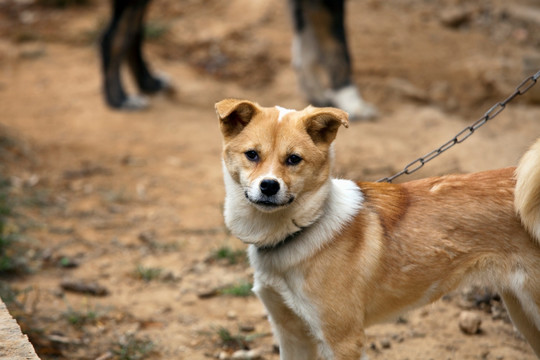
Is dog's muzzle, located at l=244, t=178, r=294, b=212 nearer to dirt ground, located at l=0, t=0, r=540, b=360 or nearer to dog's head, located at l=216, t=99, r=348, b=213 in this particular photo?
dog's head, located at l=216, t=99, r=348, b=213

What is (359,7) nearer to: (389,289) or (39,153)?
(39,153)

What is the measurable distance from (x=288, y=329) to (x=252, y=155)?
880mm

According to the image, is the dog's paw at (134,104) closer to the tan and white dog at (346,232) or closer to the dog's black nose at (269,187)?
the tan and white dog at (346,232)

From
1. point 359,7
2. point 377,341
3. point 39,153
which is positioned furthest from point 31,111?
point 377,341

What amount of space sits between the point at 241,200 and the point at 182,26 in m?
7.57

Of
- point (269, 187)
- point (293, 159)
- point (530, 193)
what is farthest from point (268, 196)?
point (530, 193)

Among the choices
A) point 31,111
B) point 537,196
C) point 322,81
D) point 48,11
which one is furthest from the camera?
point 48,11

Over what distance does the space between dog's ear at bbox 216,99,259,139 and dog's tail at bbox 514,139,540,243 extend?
124 cm

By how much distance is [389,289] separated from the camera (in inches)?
123

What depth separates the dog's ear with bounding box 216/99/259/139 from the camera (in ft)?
9.99

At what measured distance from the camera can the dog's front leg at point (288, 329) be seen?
3.17 metres

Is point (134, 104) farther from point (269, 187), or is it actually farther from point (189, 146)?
point (269, 187)

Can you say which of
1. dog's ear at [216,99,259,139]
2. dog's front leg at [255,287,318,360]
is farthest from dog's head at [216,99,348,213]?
dog's front leg at [255,287,318,360]

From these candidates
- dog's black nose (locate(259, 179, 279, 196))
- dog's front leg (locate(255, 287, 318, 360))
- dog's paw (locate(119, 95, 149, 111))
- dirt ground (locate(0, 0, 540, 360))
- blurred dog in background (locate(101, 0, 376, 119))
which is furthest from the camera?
dog's paw (locate(119, 95, 149, 111))
